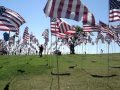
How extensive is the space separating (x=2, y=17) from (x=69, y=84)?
1186 cm

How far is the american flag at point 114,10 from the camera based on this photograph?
91.7ft

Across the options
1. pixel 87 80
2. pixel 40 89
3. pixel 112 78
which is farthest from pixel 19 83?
pixel 112 78

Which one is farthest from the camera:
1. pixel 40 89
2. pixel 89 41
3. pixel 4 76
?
pixel 89 41

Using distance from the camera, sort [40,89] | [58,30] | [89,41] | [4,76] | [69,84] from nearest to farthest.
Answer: [40,89] < [69,84] < [4,76] < [58,30] < [89,41]

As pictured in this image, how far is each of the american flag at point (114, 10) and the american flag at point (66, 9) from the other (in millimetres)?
8525

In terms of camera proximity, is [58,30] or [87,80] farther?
[58,30]

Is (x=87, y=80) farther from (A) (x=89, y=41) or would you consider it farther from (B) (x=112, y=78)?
(A) (x=89, y=41)

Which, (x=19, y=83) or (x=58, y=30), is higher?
(x=58, y=30)

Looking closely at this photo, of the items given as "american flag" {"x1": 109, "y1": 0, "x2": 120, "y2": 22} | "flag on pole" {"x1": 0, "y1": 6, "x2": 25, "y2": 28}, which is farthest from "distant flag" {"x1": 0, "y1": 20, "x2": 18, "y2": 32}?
"american flag" {"x1": 109, "y1": 0, "x2": 120, "y2": 22}

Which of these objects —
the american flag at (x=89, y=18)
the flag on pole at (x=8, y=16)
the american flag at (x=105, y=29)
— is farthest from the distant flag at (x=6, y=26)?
the american flag at (x=105, y=29)

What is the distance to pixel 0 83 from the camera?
73.2 ft

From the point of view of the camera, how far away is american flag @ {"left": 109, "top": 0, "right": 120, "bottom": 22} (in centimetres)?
2794

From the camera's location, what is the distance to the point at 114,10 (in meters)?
28.2

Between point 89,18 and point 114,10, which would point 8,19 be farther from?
point 89,18
